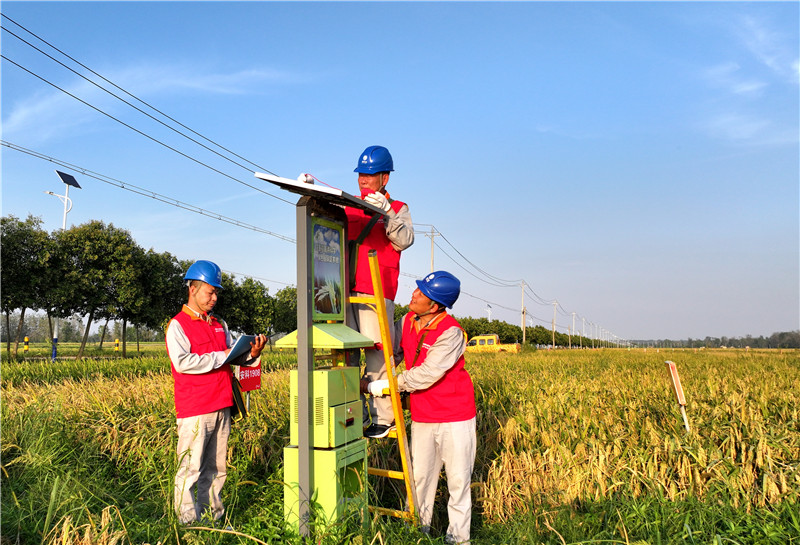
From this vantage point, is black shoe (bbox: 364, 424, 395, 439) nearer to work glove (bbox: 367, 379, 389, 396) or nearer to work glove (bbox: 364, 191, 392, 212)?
work glove (bbox: 367, 379, 389, 396)

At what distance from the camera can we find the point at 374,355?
472cm

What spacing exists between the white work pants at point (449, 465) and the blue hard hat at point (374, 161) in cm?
224

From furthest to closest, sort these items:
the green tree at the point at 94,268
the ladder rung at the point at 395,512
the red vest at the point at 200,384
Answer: the green tree at the point at 94,268 < the red vest at the point at 200,384 < the ladder rung at the point at 395,512

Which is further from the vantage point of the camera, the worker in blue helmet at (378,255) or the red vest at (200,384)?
the red vest at (200,384)

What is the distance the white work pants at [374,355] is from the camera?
185 inches

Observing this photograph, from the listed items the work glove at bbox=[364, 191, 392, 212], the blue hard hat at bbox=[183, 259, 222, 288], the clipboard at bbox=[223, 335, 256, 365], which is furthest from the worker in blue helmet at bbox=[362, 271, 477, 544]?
the blue hard hat at bbox=[183, 259, 222, 288]

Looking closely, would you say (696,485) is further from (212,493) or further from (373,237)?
(212,493)

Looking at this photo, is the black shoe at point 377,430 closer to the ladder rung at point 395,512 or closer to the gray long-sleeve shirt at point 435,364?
→ the gray long-sleeve shirt at point 435,364

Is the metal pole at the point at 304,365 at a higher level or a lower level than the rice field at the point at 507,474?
higher

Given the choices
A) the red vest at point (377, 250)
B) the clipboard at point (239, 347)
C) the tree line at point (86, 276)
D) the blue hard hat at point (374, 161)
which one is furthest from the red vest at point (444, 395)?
the tree line at point (86, 276)

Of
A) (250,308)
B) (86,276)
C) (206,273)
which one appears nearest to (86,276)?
(86,276)

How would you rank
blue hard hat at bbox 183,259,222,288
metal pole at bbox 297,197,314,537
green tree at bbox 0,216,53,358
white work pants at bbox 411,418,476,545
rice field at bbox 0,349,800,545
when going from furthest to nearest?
green tree at bbox 0,216,53,358 → blue hard hat at bbox 183,259,222,288 → white work pants at bbox 411,418,476,545 → rice field at bbox 0,349,800,545 → metal pole at bbox 297,197,314,537

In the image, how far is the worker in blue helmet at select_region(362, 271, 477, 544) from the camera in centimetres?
452

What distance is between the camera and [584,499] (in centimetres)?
515
